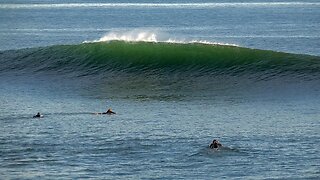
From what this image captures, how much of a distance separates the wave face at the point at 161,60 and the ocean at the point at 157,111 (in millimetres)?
53

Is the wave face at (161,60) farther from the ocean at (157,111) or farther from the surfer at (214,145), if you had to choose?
the surfer at (214,145)

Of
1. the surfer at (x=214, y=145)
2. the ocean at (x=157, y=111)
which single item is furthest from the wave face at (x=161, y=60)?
the surfer at (x=214, y=145)

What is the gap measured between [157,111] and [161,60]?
1280 centimetres

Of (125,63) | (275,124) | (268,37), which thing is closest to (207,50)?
(125,63)

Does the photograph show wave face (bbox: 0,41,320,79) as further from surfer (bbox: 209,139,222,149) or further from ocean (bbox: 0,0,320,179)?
surfer (bbox: 209,139,222,149)

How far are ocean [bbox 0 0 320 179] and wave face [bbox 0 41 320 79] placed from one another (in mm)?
53

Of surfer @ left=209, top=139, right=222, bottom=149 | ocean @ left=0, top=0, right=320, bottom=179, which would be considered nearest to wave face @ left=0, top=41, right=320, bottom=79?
ocean @ left=0, top=0, right=320, bottom=179

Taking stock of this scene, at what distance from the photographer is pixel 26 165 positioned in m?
25.0

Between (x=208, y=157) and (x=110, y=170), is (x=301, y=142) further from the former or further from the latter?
(x=110, y=170)

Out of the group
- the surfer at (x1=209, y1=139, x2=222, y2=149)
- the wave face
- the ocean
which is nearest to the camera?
the ocean

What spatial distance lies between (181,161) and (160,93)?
14.5 metres

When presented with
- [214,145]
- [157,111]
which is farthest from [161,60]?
[214,145]

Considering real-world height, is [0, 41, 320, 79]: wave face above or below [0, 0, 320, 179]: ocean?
above

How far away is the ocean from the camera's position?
24.8 m
